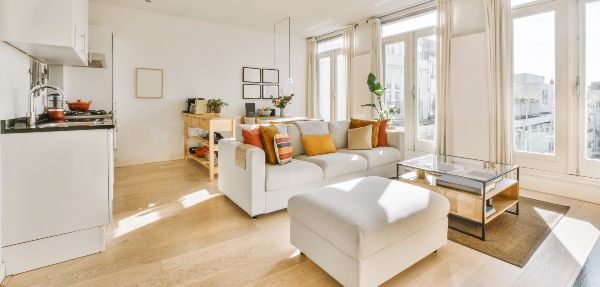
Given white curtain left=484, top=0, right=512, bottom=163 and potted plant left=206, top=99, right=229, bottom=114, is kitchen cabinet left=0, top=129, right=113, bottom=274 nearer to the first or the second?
potted plant left=206, top=99, right=229, bottom=114

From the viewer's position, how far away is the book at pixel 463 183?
94.1 inches

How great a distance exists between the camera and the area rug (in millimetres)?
2114

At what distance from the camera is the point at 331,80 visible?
6.81m

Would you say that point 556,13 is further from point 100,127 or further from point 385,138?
point 100,127

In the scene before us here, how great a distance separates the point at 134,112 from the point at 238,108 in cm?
196

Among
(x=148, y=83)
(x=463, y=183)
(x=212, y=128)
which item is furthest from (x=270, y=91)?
(x=463, y=183)

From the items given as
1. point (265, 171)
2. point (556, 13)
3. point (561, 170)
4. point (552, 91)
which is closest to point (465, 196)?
point (265, 171)

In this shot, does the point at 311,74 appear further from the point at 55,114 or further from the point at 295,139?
the point at 55,114

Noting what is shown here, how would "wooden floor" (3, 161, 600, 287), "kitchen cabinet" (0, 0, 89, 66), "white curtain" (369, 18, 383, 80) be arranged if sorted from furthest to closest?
"white curtain" (369, 18, 383, 80), "kitchen cabinet" (0, 0, 89, 66), "wooden floor" (3, 161, 600, 287)

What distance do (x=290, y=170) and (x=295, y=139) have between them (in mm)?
Result: 818

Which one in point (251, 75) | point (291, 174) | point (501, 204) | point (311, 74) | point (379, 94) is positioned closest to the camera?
point (501, 204)

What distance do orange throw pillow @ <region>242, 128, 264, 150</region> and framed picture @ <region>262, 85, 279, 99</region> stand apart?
3647 millimetres

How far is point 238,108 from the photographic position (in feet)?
20.7

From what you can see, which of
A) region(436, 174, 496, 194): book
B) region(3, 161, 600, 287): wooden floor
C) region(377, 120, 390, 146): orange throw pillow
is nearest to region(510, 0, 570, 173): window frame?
region(3, 161, 600, 287): wooden floor
